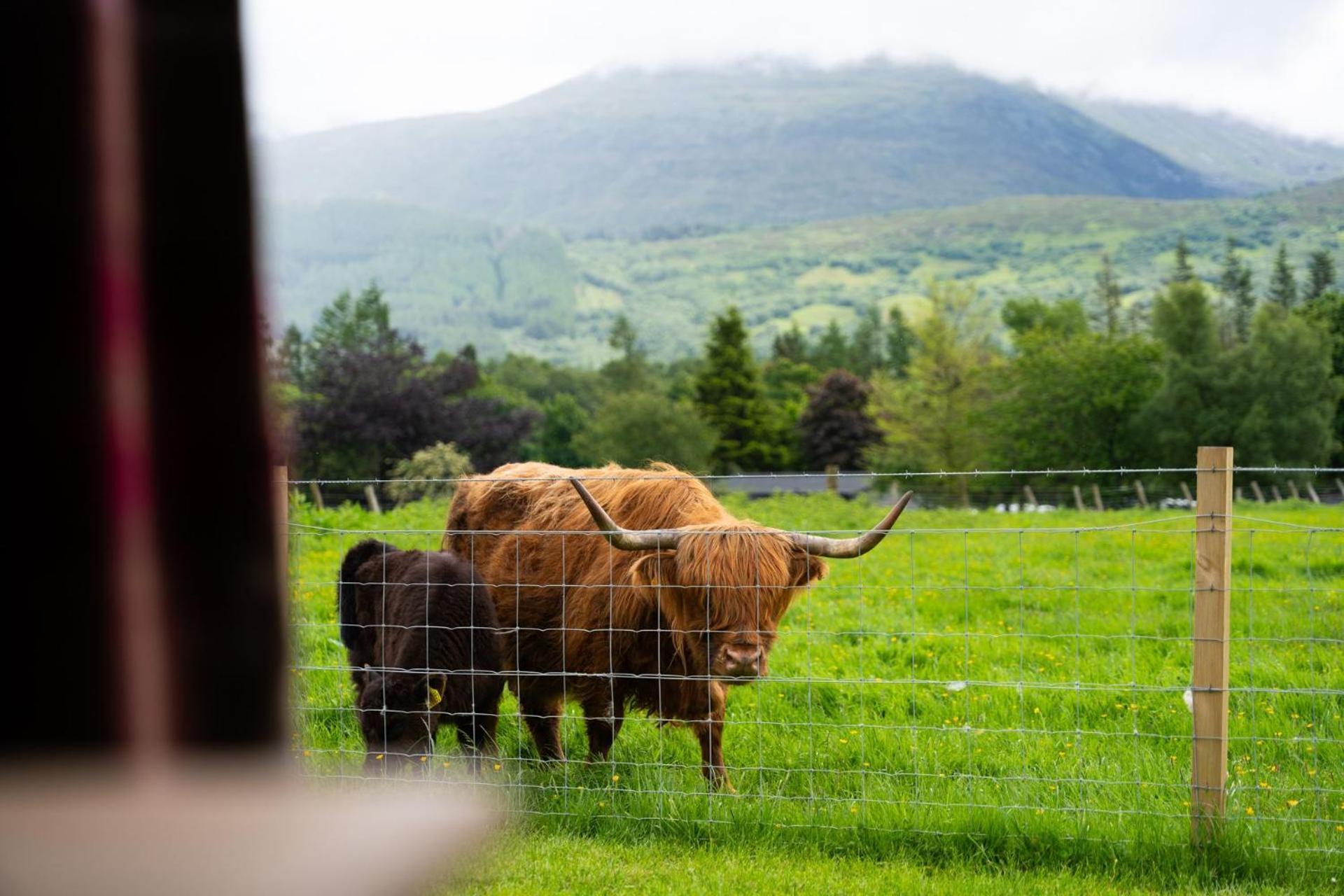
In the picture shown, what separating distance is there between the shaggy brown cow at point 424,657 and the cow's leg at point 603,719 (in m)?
0.49

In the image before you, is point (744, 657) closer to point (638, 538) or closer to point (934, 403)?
point (638, 538)

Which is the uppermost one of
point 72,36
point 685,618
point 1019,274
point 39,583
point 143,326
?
point 1019,274

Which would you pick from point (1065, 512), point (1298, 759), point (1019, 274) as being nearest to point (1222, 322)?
point (1065, 512)

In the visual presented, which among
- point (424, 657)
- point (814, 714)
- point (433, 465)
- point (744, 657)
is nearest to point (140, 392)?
point (744, 657)

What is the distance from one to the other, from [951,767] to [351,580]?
338 cm

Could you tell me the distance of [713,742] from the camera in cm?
577

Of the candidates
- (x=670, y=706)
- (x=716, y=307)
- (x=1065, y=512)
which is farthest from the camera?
(x=716, y=307)

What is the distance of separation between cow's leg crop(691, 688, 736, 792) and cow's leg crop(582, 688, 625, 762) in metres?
0.50

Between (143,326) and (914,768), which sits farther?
(914,768)

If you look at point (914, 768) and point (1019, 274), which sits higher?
point (1019, 274)

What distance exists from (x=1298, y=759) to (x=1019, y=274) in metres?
180

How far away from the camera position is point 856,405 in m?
72.9

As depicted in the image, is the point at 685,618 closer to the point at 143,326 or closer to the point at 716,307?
the point at 143,326

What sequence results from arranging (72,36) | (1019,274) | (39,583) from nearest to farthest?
1. (39,583)
2. (72,36)
3. (1019,274)
